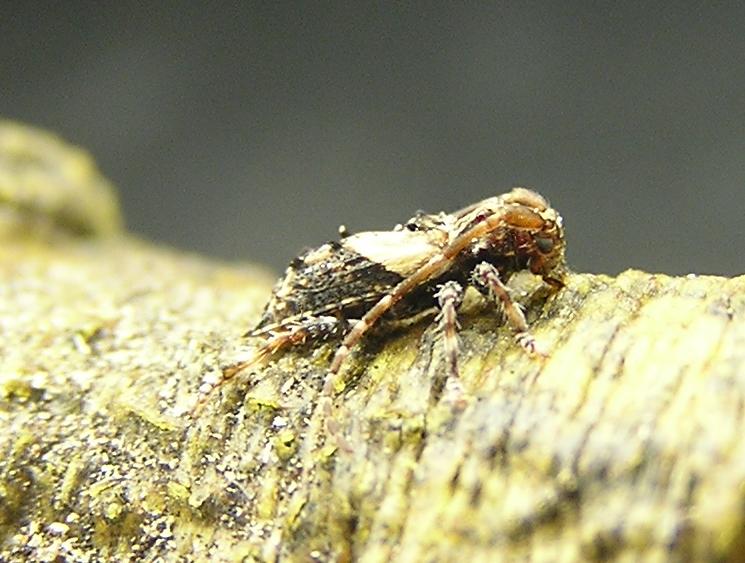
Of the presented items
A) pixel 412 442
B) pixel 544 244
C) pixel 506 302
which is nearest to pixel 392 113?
pixel 544 244

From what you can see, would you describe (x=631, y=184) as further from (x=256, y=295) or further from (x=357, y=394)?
(x=357, y=394)

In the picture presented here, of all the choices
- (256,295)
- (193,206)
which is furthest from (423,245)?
(193,206)

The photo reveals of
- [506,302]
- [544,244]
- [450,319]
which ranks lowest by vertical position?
[450,319]

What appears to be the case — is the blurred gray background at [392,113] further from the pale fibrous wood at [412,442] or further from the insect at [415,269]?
the pale fibrous wood at [412,442]

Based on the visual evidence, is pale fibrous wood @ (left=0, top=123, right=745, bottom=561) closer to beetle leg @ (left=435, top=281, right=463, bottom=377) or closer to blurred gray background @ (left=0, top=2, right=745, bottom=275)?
beetle leg @ (left=435, top=281, right=463, bottom=377)

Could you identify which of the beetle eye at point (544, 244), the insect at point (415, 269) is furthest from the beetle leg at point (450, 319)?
the beetle eye at point (544, 244)

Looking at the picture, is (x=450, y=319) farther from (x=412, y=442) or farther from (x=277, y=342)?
(x=277, y=342)
